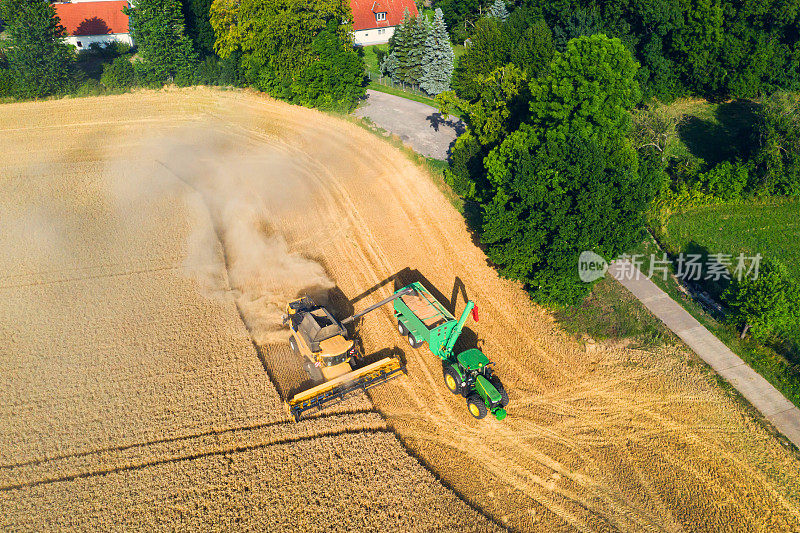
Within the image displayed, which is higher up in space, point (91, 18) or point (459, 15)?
point (459, 15)

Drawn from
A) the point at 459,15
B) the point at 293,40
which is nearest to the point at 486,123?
the point at 293,40

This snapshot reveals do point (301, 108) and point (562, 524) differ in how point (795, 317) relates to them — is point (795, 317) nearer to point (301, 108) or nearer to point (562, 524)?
point (562, 524)

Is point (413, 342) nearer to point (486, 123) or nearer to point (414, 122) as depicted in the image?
point (486, 123)

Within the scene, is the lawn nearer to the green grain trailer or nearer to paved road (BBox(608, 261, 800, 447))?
paved road (BBox(608, 261, 800, 447))

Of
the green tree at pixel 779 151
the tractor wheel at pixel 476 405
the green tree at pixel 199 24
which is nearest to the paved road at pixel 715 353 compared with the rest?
the tractor wheel at pixel 476 405

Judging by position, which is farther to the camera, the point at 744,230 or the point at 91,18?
the point at 91,18

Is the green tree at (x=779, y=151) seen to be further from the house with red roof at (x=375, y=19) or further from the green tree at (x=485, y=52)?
the house with red roof at (x=375, y=19)

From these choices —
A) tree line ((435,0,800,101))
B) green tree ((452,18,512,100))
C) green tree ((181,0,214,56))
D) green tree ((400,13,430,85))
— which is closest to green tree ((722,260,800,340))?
green tree ((452,18,512,100))
